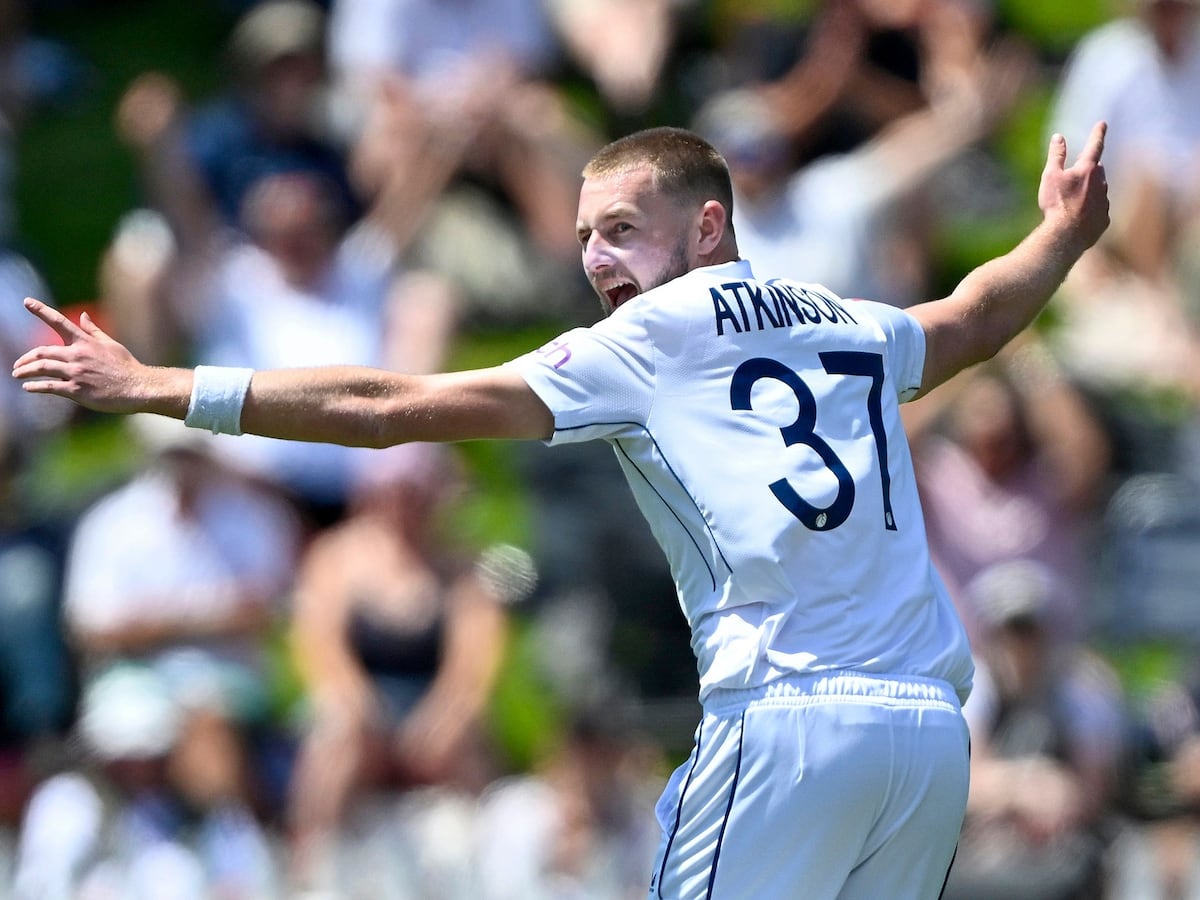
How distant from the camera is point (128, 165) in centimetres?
1158

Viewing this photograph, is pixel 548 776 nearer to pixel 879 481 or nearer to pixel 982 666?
pixel 982 666

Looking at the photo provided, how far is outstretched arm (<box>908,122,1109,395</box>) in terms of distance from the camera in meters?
4.58

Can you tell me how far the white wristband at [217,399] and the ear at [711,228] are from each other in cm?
105

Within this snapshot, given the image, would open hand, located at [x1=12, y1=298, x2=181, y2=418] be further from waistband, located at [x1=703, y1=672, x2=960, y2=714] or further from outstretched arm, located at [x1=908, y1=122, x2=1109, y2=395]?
outstretched arm, located at [x1=908, y1=122, x2=1109, y2=395]

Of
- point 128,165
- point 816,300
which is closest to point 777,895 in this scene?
point 816,300

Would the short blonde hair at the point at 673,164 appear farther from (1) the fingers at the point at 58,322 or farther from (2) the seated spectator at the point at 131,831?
(2) the seated spectator at the point at 131,831

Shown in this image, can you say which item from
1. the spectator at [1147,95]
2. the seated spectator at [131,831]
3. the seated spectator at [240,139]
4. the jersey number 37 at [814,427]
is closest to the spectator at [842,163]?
the spectator at [1147,95]

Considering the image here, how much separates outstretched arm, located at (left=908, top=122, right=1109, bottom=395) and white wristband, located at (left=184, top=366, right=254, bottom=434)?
1.58 metres

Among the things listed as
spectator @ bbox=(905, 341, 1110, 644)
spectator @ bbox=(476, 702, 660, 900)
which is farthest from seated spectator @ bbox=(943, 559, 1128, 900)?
spectator @ bbox=(476, 702, 660, 900)

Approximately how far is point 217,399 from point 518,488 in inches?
236

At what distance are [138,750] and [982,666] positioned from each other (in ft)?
12.0

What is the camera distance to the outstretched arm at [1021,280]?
15.0 feet

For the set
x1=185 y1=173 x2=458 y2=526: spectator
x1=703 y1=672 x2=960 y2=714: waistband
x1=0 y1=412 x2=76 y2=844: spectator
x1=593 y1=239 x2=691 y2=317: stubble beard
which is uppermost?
x1=185 y1=173 x2=458 y2=526: spectator

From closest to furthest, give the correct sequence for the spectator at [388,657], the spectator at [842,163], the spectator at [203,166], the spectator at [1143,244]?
the spectator at [388,657] < the spectator at [1143,244] < the spectator at [842,163] < the spectator at [203,166]
